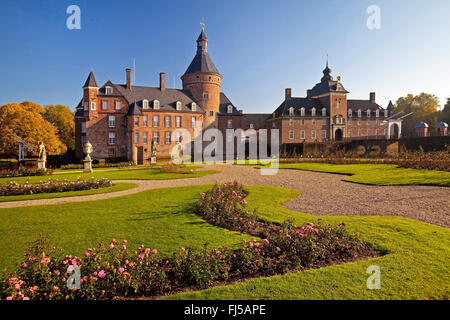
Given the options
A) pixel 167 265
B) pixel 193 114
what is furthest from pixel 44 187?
pixel 193 114

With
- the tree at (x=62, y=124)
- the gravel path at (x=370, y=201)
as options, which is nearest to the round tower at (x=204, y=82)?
the tree at (x=62, y=124)

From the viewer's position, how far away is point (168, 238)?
237 inches

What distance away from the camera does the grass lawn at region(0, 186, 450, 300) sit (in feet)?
12.7

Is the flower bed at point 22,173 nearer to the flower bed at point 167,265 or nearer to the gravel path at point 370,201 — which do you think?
the gravel path at point 370,201

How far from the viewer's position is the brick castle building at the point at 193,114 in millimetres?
40906

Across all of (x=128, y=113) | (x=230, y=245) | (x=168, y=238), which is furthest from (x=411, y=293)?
(x=128, y=113)

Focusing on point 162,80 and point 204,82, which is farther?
point 204,82

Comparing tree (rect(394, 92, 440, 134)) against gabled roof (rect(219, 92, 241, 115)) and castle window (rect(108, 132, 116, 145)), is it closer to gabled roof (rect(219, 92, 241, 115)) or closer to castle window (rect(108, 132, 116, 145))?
gabled roof (rect(219, 92, 241, 115))

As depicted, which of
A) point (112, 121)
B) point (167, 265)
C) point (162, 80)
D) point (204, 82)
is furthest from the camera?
point (204, 82)

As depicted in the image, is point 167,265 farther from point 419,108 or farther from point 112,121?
point 419,108

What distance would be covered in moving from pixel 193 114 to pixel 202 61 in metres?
9.39

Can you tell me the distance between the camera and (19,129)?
35125 millimetres

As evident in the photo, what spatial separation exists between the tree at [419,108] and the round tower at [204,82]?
147ft
